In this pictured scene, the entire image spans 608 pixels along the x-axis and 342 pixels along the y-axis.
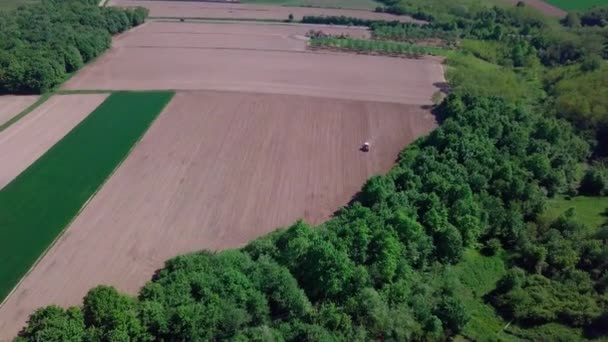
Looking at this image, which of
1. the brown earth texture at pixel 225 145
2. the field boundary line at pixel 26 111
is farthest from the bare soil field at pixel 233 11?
the field boundary line at pixel 26 111

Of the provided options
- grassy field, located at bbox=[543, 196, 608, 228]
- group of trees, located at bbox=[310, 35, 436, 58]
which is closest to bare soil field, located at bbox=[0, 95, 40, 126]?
group of trees, located at bbox=[310, 35, 436, 58]

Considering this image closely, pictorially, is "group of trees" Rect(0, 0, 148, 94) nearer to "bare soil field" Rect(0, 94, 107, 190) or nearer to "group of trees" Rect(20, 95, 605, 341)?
"bare soil field" Rect(0, 94, 107, 190)

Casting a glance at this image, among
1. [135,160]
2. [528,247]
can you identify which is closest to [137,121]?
[135,160]

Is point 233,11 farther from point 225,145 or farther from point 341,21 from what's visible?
point 225,145

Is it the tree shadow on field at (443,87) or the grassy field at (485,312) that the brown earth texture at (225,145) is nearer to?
the tree shadow on field at (443,87)

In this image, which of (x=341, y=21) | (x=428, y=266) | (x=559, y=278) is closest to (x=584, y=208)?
(x=559, y=278)

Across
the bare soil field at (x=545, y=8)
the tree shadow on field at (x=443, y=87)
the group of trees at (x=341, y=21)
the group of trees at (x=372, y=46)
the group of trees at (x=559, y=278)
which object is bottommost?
the group of trees at (x=559, y=278)
